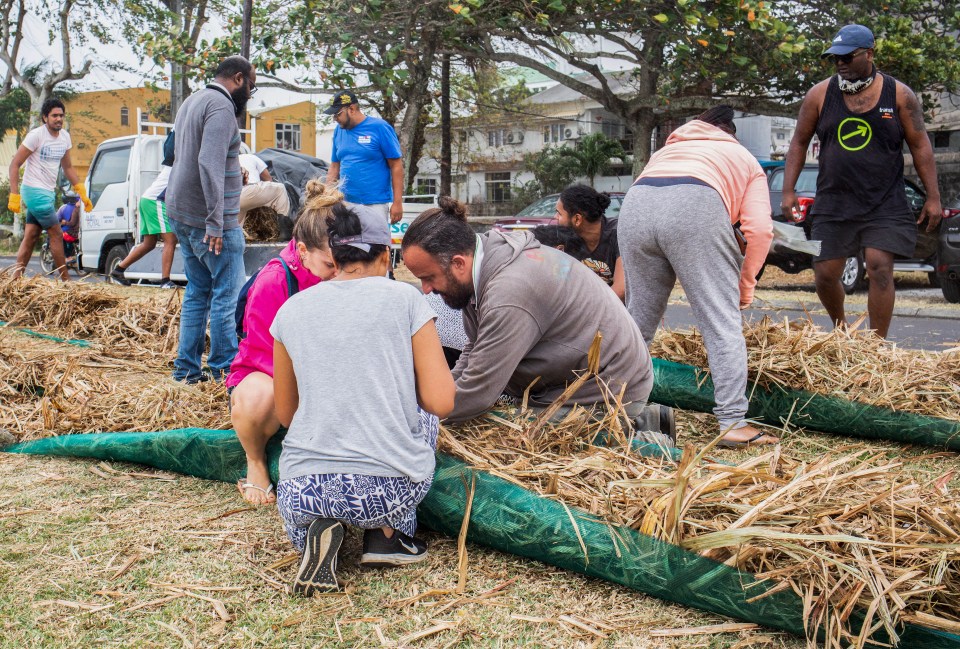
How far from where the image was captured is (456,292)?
126 inches

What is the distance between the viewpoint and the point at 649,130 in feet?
65.4

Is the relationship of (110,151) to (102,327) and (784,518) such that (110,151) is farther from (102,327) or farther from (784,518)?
(784,518)

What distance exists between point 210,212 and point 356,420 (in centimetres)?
285

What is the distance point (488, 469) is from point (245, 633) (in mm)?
895

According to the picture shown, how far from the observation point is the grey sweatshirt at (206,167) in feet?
16.8

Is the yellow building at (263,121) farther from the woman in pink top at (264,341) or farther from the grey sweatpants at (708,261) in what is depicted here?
the woman in pink top at (264,341)

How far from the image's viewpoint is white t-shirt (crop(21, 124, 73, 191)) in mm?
9125

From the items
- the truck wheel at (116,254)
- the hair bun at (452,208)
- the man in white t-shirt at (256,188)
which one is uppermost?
the man in white t-shirt at (256,188)

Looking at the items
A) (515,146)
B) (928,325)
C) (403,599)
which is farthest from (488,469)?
(515,146)

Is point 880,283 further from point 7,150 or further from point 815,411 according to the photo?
point 7,150

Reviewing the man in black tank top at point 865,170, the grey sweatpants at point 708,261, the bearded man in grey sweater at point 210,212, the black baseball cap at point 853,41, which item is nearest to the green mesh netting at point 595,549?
the grey sweatpants at point 708,261

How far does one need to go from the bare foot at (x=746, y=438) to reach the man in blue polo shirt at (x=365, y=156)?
12.7ft

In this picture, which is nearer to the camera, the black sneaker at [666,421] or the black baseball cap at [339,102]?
the black sneaker at [666,421]

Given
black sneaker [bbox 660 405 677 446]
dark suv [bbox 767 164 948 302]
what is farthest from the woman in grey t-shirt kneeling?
dark suv [bbox 767 164 948 302]
